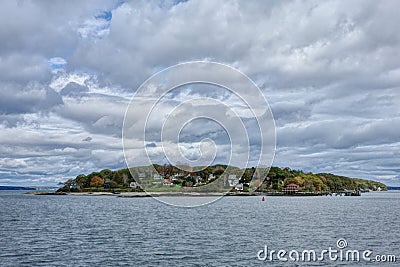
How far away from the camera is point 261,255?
1641 inches

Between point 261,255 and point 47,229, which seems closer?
point 261,255

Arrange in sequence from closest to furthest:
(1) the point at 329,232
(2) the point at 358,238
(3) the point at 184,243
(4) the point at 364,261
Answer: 1. (4) the point at 364,261
2. (3) the point at 184,243
3. (2) the point at 358,238
4. (1) the point at 329,232

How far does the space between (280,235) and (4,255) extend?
3344 cm

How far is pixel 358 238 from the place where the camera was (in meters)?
54.5

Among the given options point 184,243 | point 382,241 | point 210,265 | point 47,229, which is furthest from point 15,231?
point 382,241

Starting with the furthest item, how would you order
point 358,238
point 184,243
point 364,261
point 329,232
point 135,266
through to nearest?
point 329,232
point 358,238
point 184,243
point 364,261
point 135,266

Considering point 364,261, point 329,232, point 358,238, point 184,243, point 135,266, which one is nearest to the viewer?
point 135,266

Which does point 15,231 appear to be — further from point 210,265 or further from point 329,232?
point 329,232

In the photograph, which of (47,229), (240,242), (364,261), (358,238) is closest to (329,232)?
(358,238)

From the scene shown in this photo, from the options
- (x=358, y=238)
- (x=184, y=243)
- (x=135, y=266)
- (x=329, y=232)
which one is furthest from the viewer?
(x=329, y=232)

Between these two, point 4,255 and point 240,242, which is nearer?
point 4,255

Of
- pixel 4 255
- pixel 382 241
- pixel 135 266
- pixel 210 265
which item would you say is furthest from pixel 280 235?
pixel 4 255

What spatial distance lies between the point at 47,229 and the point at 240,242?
3034cm

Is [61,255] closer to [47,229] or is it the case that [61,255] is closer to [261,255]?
[261,255]
